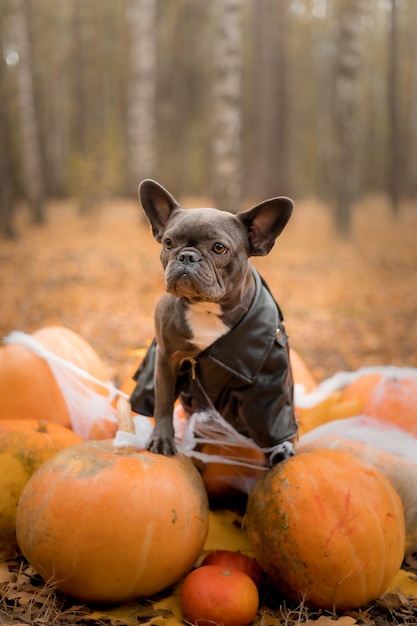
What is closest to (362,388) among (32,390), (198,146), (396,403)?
(396,403)

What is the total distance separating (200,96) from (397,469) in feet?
6.99

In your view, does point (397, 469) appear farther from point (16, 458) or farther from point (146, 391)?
point (16, 458)

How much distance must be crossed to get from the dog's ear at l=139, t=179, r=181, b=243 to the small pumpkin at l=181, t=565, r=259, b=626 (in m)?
0.77

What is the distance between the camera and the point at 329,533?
1353 millimetres

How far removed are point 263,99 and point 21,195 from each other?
129 cm

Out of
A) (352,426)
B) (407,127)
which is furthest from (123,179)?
(352,426)

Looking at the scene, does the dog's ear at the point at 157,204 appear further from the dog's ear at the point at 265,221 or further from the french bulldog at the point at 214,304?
the dog's ear at the point at 265,221

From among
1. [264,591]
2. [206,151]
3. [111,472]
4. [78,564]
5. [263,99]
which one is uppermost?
[263,99]

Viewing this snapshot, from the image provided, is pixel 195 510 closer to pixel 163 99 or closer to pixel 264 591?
pixel 264 591

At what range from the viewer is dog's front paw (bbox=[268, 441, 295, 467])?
1.59m

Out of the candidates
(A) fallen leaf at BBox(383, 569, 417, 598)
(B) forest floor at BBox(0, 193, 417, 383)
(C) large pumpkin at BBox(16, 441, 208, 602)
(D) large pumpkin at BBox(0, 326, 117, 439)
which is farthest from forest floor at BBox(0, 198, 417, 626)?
(A) fallen leaf at BBox(383, 569, 417, 598)

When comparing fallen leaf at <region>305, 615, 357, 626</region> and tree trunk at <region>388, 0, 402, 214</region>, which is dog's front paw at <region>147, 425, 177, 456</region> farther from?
tree trunk at <region>388, 0, 402, 214</region>

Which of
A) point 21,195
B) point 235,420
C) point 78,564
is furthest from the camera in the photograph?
point 21,195

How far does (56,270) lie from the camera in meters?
2.99
